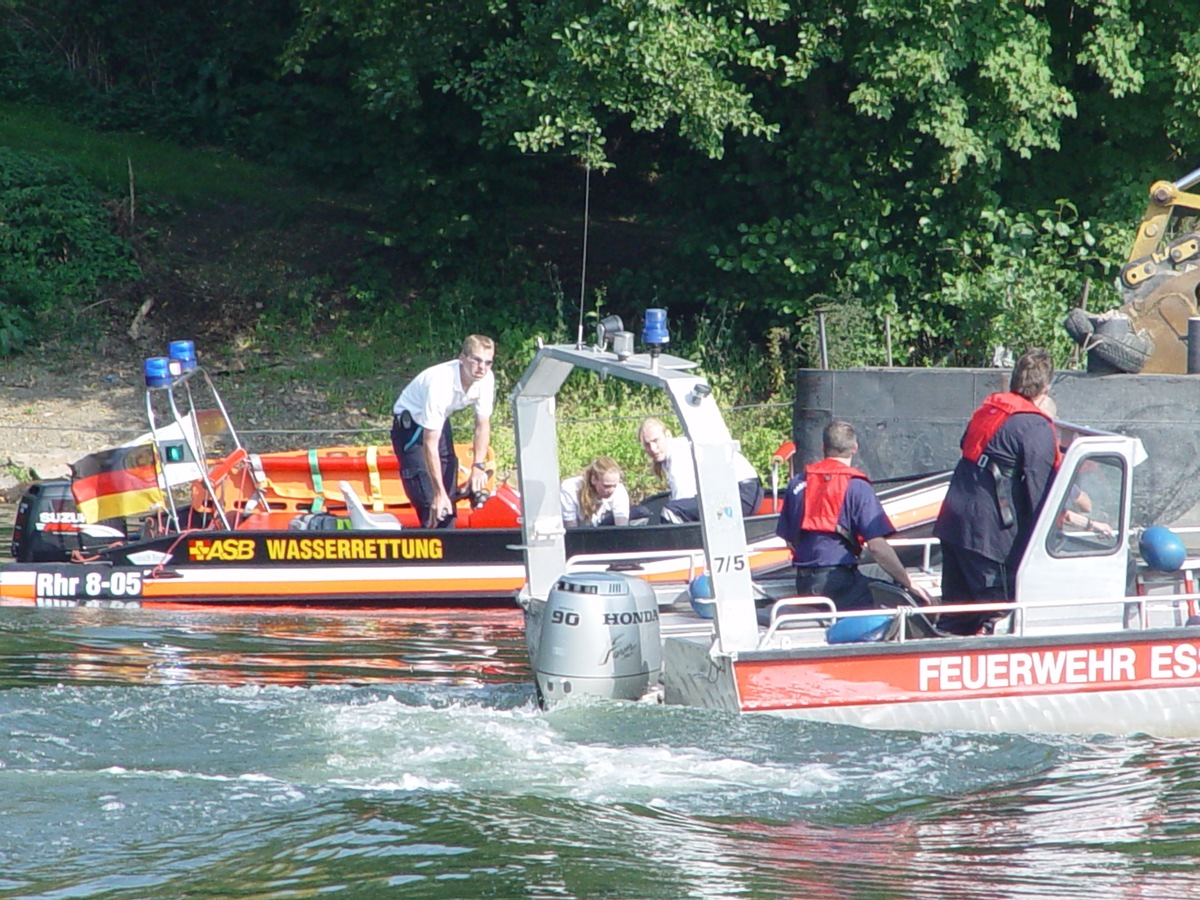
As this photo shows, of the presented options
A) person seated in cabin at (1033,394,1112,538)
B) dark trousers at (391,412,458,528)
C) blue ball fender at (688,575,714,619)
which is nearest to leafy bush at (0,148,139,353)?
dark trousers at (391,412,458,528)

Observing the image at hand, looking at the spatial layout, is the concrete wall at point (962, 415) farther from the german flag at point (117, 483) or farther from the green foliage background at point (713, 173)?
the german flag at point (117, 483)

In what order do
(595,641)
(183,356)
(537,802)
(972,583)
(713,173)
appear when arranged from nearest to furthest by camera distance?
1. (537,802)
2. (595,641)
3. (972,583)
4. (183,356)
5. (713,173)

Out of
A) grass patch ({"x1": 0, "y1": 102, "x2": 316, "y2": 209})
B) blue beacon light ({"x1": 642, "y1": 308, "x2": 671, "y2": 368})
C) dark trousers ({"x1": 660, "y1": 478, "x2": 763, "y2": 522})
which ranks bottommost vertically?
dark trousers ({"x1": 660, "y1": 478, "x2": 763, "y2": 522})

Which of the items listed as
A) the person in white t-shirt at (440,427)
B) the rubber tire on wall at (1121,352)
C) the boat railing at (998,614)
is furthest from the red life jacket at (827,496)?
the rubber tire on wall at (1121,352)

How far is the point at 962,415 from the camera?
527 inches

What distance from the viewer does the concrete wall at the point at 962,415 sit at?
12.1 m

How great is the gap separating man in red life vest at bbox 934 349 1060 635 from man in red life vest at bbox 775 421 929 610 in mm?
308

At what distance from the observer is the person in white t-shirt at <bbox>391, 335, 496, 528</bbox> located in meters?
11.5

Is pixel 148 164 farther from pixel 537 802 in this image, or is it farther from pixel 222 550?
pixel 537 802

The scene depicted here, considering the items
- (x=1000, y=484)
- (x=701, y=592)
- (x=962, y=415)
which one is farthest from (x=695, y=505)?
(x=1000, y=484)

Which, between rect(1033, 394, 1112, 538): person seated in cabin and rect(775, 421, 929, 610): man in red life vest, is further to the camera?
rect(775, 421, 929, 610): man in red life vest

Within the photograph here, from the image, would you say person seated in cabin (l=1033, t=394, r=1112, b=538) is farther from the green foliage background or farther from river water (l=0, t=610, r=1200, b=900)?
the green foliage background

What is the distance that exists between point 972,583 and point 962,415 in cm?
550

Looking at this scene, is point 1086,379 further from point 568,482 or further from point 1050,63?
point 1050,63
